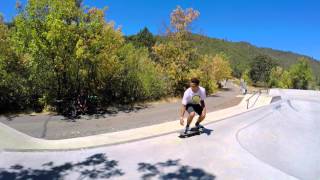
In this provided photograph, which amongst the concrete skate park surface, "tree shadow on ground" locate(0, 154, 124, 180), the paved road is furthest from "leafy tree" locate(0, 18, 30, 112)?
"tree shadow on ground" locate(0, 154, 124, 180)

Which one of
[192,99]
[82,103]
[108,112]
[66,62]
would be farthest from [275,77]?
[192,99]

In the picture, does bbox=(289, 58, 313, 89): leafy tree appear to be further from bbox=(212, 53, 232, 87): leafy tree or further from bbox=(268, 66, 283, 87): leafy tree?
bbox=(212, 53, 232, 87): leafy tree

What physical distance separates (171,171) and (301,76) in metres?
68.5

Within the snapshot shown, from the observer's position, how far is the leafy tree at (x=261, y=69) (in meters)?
77.4

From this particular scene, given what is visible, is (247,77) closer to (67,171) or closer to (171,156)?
(171,156)

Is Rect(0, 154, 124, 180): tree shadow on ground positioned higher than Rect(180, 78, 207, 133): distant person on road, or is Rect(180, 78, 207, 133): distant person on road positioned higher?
Rect(180, 78, 207, 133): distant person on road

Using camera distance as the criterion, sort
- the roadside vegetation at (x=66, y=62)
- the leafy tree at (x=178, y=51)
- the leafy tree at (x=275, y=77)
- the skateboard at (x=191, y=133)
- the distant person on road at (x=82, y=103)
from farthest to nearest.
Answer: the leafy tree at (x=275, y=77), the leafy tree at (x=178, y=51), the distant person on road at (x=82, y=103), the roadside vegetation at (x=66, y=62), the skateboard at (x=191, y=133)

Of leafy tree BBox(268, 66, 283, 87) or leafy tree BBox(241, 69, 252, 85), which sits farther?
leafy tree BBox(241, 69, 252, 85)

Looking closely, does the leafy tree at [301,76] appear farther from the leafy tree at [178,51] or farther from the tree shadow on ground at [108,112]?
the tree shadow on ground at [108,112]

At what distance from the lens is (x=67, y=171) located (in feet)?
21.0

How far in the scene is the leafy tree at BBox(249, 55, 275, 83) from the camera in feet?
254

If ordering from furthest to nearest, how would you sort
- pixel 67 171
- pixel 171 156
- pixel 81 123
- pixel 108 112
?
pixel 108 112
pixel 81 123
pixel 171 156
pixel 67 171

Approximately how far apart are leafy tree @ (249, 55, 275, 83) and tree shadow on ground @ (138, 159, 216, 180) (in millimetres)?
74471

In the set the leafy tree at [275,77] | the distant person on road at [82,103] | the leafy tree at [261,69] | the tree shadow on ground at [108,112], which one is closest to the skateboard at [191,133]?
the tree shadow on ground at [108,112]
